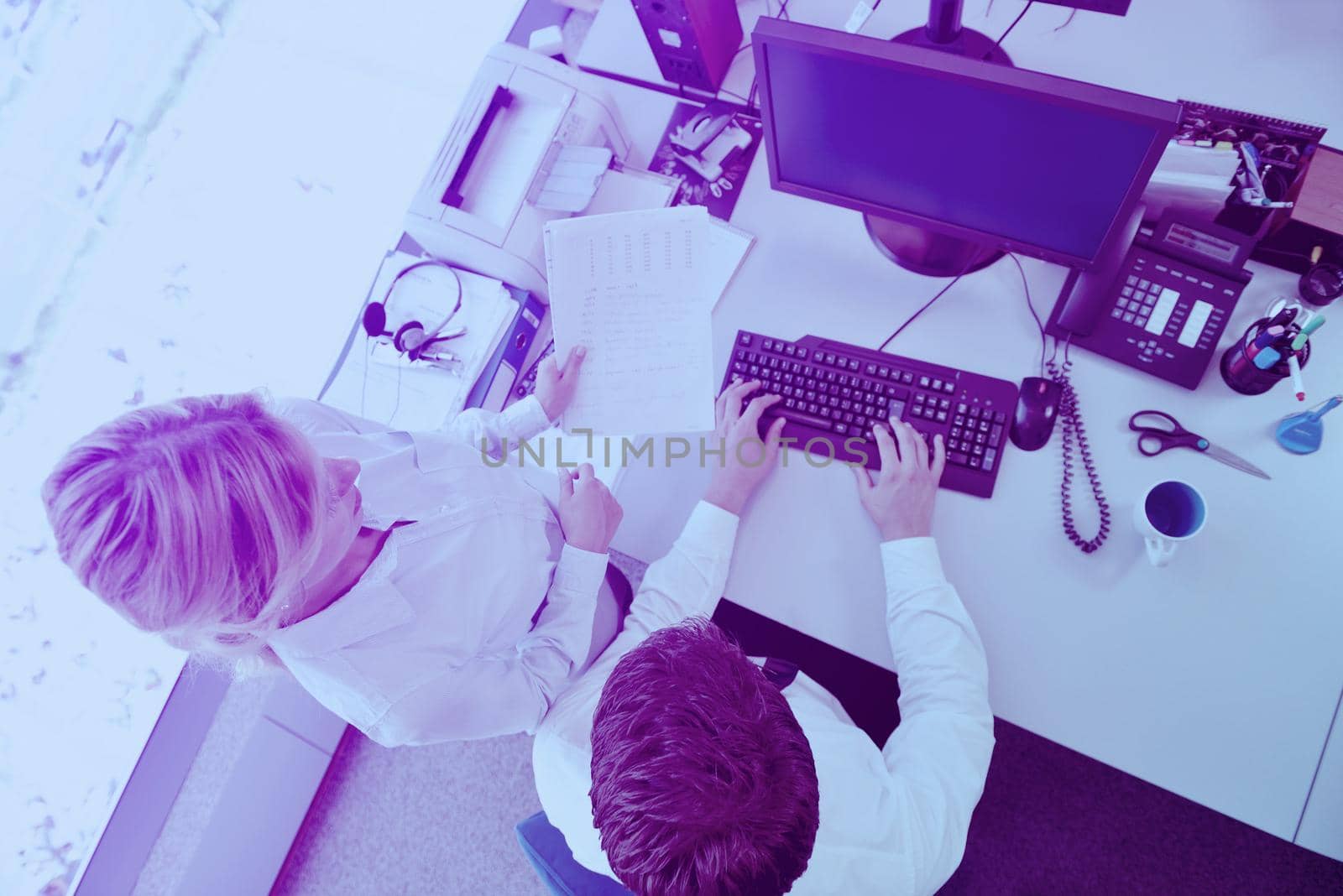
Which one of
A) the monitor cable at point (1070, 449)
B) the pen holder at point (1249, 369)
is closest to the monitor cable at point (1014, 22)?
the monitor cable at point (1070, 449)

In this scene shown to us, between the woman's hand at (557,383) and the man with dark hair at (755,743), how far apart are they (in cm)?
23

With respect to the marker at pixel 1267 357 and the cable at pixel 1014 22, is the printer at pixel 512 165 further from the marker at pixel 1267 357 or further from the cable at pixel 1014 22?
the marker at pixel 1267 357

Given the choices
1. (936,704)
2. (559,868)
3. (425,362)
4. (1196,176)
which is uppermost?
(1196,176)

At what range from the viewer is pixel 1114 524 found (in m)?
0.92

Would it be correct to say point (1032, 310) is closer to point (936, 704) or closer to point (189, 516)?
point (936, 704)

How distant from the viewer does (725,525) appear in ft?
3.24

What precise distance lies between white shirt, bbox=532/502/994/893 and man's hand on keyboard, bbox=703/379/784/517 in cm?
4

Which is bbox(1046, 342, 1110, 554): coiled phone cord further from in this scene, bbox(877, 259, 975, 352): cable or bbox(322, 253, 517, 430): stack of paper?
bbox(322, 253, 517, 430): stack of paper

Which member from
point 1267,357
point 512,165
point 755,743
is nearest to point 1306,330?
point 1267,357

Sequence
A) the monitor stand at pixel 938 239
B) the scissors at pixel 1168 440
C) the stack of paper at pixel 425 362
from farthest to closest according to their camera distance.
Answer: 1. the stack of paper at pixel 425 362
2. the monitor stand at pixel 938 239
3. the scissors at pixel 1168 440

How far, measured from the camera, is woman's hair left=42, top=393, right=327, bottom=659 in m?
0.58

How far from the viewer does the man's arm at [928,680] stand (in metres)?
0.83

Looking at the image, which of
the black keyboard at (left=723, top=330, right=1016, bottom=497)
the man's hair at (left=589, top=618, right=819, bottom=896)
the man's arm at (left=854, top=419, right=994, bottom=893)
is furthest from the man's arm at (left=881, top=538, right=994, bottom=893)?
the man's hair at (left=589, top=618, right=819, bottom=896)

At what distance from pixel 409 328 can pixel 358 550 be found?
1.39ft
